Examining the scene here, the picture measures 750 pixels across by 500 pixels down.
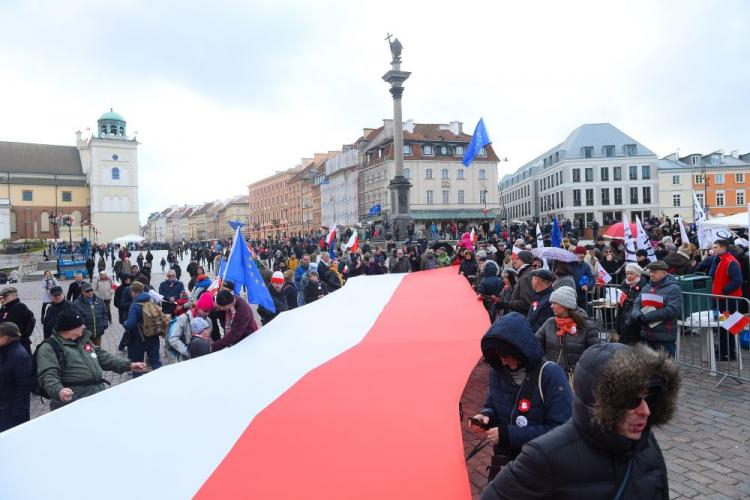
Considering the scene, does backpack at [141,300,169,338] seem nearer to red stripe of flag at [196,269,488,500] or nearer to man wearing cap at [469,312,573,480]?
red stripe of flag at [196,269,488,500]

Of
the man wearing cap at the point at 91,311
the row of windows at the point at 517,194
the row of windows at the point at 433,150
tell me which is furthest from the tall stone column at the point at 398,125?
the row of windows at the point at 517,194

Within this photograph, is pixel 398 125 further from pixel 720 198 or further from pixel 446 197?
pixel 720 198

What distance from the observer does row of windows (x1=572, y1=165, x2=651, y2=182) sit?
75.0 m

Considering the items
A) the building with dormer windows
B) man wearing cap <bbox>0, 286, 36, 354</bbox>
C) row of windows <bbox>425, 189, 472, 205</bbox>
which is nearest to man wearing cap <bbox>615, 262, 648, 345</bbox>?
man wearing cap <bbox>0, 286, 36, 354</bbox>

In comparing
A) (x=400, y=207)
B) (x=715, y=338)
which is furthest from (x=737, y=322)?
(x=400, y=207)

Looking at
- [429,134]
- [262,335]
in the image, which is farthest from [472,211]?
[262,335]

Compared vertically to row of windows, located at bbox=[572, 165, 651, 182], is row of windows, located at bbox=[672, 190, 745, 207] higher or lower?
lower

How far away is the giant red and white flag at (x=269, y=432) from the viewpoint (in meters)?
2.97

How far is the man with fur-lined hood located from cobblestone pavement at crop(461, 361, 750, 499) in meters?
2.32

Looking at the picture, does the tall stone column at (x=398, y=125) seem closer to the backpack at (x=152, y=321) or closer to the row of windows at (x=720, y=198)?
the backpack at (x=152, y=321)

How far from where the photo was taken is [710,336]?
7.73 meters

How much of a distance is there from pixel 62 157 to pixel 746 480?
117 metres

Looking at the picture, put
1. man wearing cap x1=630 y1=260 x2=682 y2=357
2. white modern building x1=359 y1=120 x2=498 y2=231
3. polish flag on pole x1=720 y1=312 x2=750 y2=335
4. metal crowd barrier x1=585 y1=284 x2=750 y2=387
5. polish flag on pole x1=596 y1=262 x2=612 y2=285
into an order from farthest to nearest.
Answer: white modern building x1=359 y1=120 x2=498 y2=231 < polish flag on pole x1=596 y1=262 x2=612 y2=285 < metal crowd barrier x1=585 y1=284 x2=750 y2=387 < polish flag on pole x1=720 y1=312 x2=750 y2=335 < man wearing cap x1=630 y1=260 x2=682 y2=357

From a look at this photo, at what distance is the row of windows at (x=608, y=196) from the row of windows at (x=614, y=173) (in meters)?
1.42
